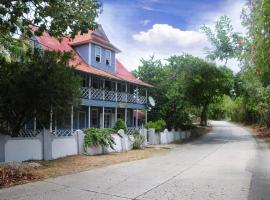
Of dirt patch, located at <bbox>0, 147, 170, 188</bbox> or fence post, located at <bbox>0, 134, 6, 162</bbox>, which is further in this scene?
fence post, located at <bbox>0, 134, 6, 162</bbox>

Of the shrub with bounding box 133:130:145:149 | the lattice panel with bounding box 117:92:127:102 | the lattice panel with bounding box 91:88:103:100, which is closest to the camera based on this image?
the shrub with bounding box 133:130:145:149

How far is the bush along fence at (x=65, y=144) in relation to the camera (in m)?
15.2

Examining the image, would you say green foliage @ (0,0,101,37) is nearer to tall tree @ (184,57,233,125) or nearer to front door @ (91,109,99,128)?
front door @ (91,109,99,128)

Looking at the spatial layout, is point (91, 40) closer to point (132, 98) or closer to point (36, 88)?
point (132, 98)

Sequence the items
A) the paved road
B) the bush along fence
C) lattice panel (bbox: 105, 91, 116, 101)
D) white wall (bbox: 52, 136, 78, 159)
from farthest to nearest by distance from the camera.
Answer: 1. lattice panel (bbox: 105, 91, 116, 101)
2. white wall (bbox: 52, 136, 78, 159)
3. the bush along fence
4. the paved road

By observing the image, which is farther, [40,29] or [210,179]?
[210,179]

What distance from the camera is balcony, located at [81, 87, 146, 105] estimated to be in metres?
28.5

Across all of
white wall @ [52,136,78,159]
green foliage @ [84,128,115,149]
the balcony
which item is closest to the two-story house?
the balcony

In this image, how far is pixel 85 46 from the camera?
1273 inches

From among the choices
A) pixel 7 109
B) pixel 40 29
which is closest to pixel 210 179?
pixel 40 29

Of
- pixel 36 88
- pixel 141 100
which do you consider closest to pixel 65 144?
pixel 36 88

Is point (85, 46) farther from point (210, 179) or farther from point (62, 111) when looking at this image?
point (210, 179)

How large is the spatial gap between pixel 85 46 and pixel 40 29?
21.0 meters

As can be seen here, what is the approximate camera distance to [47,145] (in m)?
17.1
